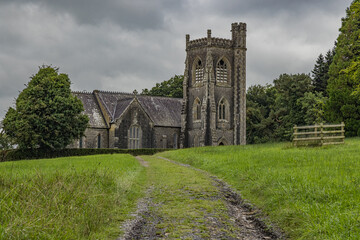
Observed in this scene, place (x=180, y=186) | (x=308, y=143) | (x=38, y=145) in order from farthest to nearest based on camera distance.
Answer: (x=38, y=145), (x=308, y=143), (x=180, y=186)

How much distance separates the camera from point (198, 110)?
5512 cm

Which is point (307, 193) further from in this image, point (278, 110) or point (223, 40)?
point (278, 110)

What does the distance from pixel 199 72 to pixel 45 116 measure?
21841 millimetres

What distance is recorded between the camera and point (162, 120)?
57.5m

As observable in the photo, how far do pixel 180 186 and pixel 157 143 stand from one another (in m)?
41.4

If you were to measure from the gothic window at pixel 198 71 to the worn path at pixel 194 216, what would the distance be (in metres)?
40.9

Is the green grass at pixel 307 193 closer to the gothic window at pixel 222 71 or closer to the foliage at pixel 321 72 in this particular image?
the gothic window at pixel 222 71

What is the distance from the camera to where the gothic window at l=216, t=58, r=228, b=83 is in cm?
5441

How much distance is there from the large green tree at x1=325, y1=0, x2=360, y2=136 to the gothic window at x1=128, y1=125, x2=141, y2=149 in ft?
78.1

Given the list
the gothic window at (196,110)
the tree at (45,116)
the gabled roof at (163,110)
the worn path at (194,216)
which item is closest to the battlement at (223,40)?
the gothic window at (196,110)

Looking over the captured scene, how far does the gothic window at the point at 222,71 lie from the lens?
54.4 m

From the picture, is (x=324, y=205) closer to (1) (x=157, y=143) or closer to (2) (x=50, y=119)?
(2) (x=50, y=119)

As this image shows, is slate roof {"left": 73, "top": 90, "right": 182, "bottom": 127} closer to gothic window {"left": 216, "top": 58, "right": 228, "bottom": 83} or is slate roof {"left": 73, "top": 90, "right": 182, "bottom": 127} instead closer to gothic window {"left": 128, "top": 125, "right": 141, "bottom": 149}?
gothic window {"left": 128, "top": 125, "right": 141, "bottom": 149}

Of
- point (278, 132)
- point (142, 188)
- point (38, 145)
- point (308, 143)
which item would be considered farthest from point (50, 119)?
point (278, 132)
